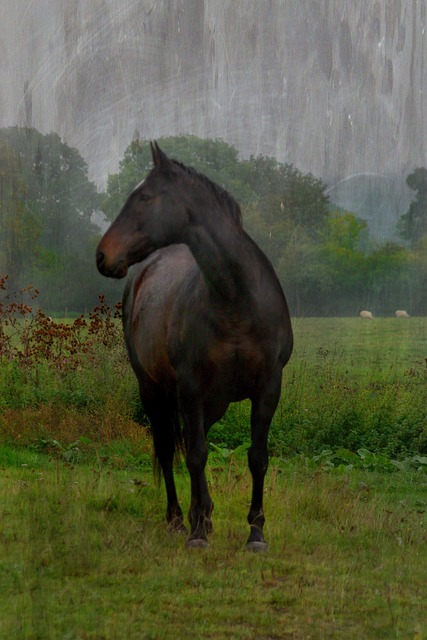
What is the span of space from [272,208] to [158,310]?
6.22 m

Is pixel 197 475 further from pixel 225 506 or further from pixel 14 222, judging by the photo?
pixel 14 222

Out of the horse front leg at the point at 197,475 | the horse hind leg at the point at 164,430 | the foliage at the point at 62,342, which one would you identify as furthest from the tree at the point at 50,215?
the horse front leg at the point at 197,475

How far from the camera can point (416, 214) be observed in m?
11.5

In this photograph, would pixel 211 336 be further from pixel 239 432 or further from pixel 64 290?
pixel 64 290

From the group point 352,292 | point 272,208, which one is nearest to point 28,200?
point 272,208

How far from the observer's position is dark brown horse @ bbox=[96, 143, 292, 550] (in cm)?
443

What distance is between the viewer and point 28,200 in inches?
461

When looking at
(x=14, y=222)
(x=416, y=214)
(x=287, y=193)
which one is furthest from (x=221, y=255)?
(x=14, y=222)

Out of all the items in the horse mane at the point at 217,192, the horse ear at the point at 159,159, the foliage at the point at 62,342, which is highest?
the horse ear at the point at 159,159

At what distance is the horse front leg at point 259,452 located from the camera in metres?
4.75

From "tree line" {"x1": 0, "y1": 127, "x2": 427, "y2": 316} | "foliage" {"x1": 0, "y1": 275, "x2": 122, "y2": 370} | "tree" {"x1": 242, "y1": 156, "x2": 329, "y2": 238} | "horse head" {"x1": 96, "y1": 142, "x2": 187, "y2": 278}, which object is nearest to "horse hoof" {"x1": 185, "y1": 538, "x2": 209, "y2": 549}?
"horse head" {"x1": 96, "y1": 142, "x2": 187, "y2": 278}

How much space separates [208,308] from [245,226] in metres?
6.88

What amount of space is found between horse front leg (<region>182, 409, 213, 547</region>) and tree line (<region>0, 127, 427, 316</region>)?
648 cm

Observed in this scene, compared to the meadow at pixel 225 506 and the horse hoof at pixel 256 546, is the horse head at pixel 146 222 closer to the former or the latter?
the meadow at pixel 225 506
